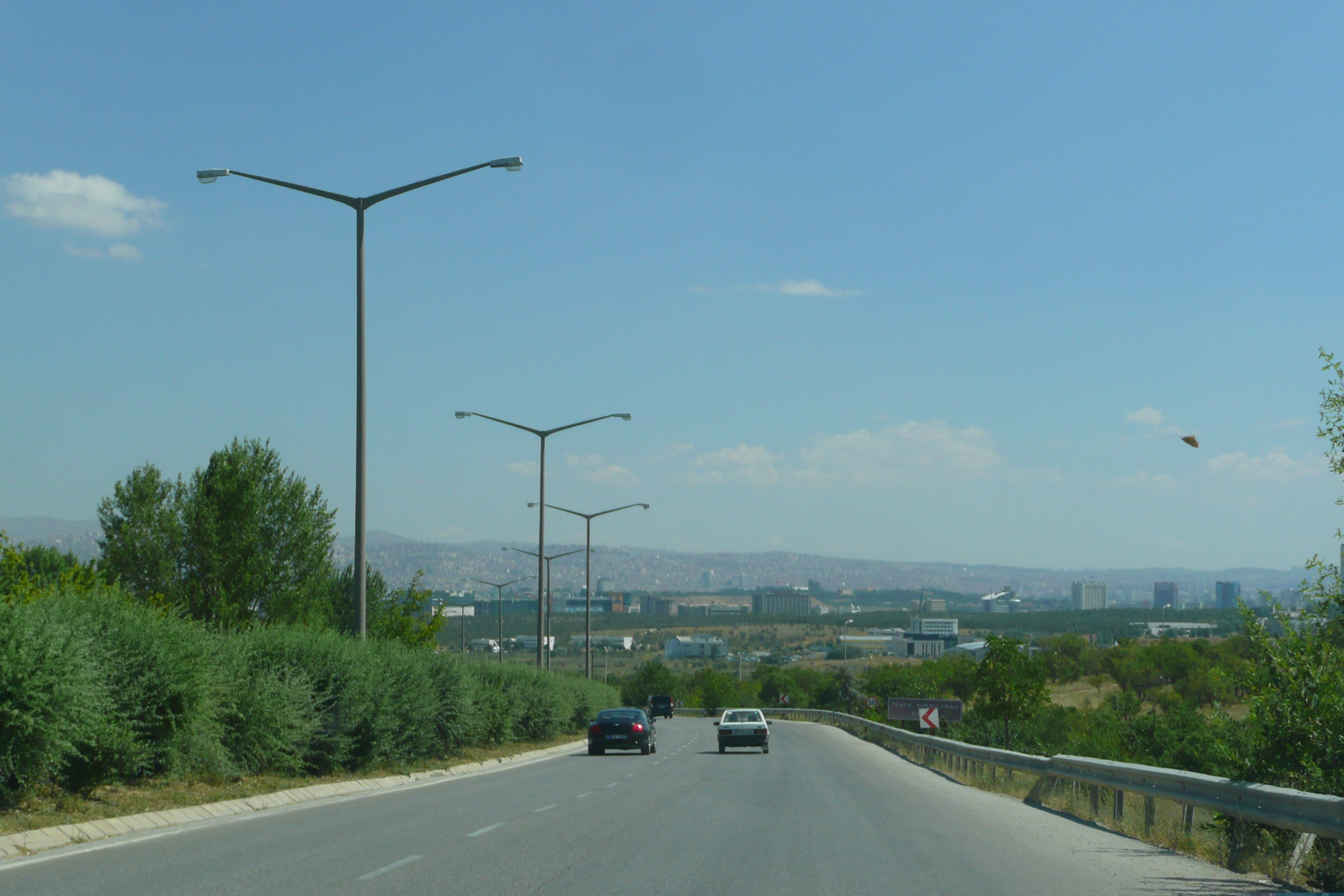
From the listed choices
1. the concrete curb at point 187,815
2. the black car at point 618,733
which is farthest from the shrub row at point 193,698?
the black car at point 618,733

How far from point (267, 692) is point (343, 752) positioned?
347 centimetres

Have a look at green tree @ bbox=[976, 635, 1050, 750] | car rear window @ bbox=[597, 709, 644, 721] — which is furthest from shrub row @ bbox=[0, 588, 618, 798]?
green tree @ bbox=[976, 635, 1050, 750]

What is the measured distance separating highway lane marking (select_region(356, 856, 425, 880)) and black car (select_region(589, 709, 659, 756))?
1173 inches

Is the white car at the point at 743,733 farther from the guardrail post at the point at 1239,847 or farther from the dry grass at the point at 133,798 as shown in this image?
the guardrail post at the point at 1239,847

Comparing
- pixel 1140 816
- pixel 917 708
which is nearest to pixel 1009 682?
pixel 917 708

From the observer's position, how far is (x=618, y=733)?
42.5 metres

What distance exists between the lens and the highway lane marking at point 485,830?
1516 cm

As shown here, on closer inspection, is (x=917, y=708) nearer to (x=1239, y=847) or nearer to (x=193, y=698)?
(x=193, y=698)

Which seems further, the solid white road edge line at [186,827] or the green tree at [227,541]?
the green tree at [227,541]

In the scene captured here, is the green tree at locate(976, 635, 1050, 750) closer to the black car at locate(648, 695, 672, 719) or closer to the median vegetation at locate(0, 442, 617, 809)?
the median vegetation at locate(0, 442, 617, 809)

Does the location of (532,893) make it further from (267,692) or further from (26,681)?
(267,692)

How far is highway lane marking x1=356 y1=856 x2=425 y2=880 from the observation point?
11.4 meters

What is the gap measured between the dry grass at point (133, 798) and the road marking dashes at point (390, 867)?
423cm

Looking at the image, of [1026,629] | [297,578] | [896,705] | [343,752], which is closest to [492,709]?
[297,578]
